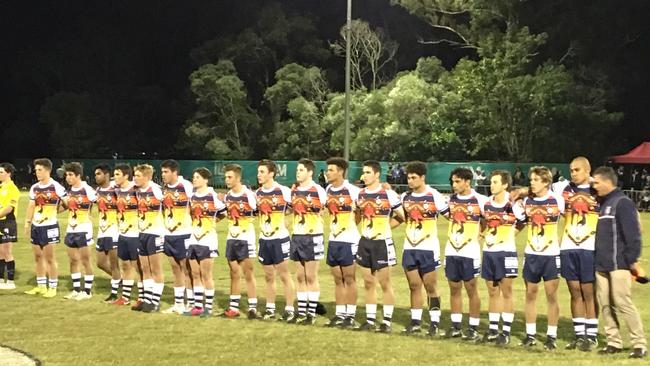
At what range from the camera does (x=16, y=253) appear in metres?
22.2

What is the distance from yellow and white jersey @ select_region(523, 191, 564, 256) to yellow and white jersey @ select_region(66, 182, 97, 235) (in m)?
7.67

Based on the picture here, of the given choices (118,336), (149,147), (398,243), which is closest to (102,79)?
(149,147)

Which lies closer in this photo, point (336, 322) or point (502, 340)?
point (502, 340)

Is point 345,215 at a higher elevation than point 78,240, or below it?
higher

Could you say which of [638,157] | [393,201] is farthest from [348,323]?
[638,157]

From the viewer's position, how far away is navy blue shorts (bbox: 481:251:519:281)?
37.0 ft

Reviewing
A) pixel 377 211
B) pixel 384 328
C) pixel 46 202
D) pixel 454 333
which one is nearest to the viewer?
pixel 454 333

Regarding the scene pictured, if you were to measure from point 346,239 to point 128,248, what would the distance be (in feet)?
12.8

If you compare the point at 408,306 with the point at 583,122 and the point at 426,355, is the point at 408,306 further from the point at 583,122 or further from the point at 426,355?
the point at 583,122

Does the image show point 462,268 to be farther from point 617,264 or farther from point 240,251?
point 240,251

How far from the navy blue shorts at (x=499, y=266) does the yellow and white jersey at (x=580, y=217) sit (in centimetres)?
66

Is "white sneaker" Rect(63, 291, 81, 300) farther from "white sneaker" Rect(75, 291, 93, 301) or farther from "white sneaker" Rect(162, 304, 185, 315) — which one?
"white sneaker" Rect(162, 304, 185, 315)

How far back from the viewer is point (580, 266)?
11047mm

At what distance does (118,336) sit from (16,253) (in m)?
11.8
